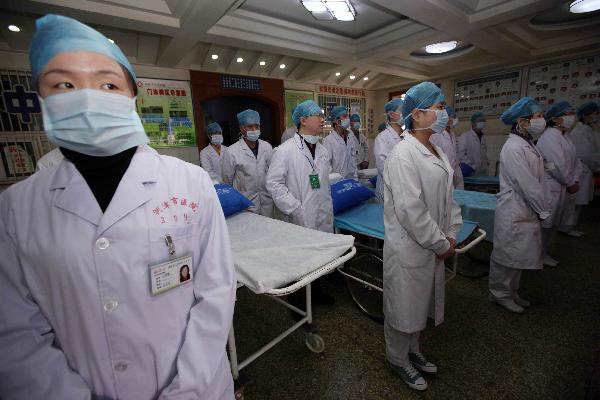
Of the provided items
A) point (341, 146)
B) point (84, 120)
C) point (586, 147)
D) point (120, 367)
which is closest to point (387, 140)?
point (341, 146)

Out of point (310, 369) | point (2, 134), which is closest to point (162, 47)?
point (2, 134)

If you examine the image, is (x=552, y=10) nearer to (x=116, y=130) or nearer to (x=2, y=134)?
(x=116, y=130)

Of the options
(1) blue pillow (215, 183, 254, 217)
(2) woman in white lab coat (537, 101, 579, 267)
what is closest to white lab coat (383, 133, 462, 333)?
(1) blue pillow (215, 183, 254, 217)

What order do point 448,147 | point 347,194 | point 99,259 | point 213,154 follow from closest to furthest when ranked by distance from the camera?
point 99,259 → point 347,194 → point 448,147 → point 213,154

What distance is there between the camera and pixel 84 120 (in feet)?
2.70

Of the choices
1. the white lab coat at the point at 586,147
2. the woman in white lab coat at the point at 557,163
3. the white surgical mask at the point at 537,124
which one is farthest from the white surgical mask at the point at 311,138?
the white lab coat at the point at 586,147

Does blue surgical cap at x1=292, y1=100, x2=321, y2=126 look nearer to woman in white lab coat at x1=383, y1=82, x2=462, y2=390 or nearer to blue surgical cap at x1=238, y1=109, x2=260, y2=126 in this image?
woman in white lab coat at x1=383, y1=82, x2=462, y2=390

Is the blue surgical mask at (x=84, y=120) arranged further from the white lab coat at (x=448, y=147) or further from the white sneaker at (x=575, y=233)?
the white sneaker at (x=575, y=233)

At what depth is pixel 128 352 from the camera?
850mm

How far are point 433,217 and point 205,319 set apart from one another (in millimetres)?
1446

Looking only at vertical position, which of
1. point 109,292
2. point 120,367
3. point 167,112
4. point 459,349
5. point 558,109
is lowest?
point 459,349

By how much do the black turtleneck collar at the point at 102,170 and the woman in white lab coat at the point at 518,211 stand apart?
2.85 meters

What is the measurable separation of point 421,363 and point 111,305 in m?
1.96

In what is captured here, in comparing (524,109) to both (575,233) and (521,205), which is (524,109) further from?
(575,233)
